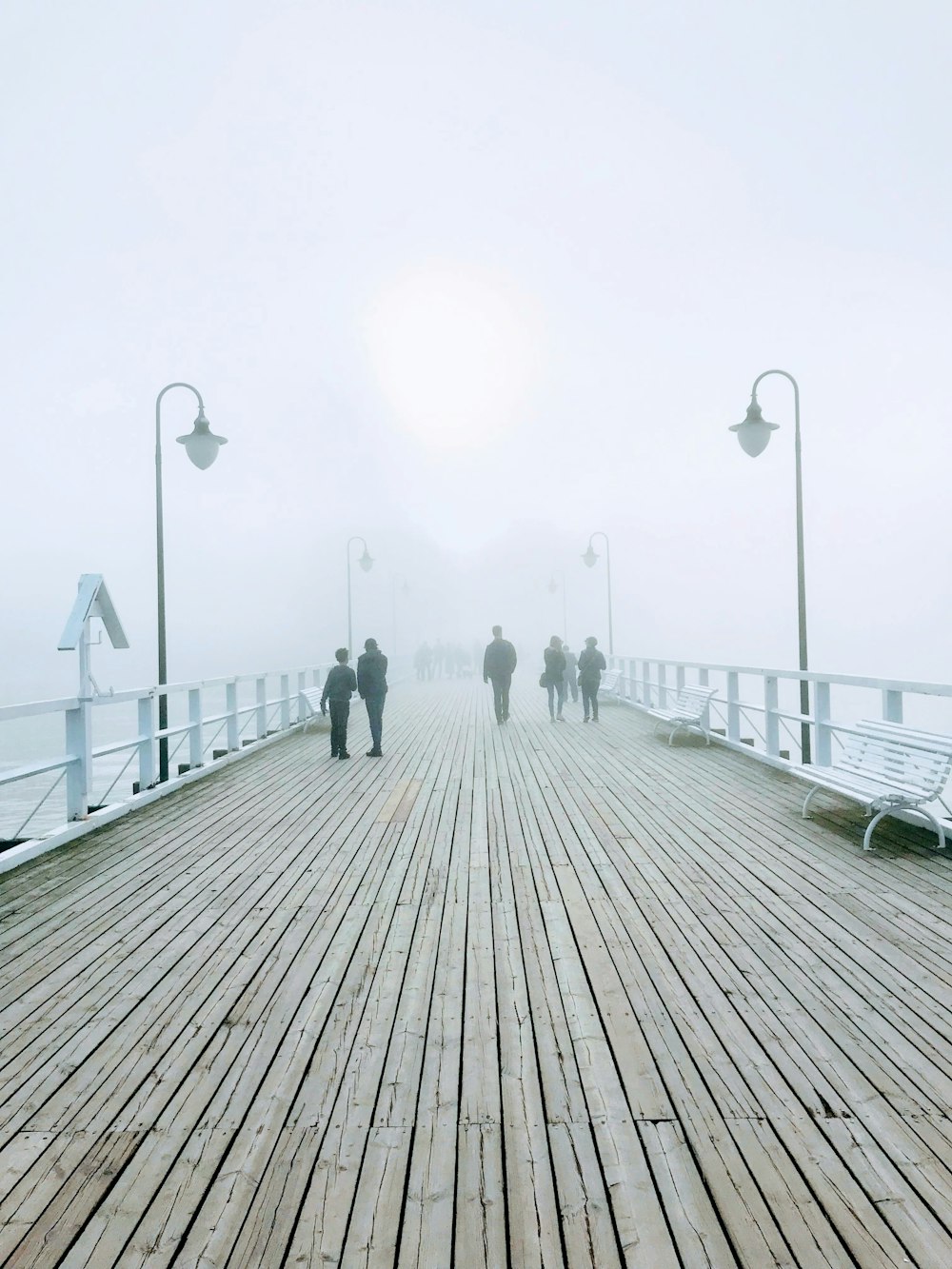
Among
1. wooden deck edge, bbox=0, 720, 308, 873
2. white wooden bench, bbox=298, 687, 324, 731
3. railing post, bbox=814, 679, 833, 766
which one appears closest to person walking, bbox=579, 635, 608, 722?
white wooden bench, bbox=298, 687, 324, 731

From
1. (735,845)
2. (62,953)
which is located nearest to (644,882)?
(735,845)

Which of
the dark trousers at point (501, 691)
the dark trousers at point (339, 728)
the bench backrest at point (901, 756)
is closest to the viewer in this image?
the bench backrest at point (901, 756)

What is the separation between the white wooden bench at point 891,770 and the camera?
6.09m

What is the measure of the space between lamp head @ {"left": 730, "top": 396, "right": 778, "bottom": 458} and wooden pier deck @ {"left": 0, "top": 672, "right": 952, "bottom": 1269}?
21.6ft

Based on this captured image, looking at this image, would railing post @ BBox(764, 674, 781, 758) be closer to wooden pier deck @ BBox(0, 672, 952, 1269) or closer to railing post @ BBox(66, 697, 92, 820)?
wooden pier deck @ BBox(0, 672, 952, 1269)

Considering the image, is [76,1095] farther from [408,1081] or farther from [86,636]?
[86,636]

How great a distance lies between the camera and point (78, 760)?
7391mm

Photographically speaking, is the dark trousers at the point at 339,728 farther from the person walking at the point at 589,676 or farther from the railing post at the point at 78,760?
the person walking at the point at 589,676

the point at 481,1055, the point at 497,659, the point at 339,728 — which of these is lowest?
the point at 481,1055

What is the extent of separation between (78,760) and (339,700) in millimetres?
5202

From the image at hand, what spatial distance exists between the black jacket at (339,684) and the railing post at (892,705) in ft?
24.7

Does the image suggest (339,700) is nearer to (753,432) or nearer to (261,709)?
(261,709)

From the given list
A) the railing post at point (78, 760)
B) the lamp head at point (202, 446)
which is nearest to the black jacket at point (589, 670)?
the lamp head at point (202, 446)

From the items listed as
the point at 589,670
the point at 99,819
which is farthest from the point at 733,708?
the point at 99,819
